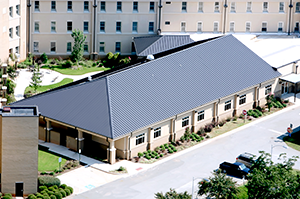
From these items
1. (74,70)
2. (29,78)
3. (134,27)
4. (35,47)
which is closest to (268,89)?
(134,27)

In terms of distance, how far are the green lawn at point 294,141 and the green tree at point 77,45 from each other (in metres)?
35.0

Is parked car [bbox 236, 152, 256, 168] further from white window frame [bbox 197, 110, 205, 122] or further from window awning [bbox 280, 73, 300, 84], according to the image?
window awning [bbox 280, 73, 300, 84]

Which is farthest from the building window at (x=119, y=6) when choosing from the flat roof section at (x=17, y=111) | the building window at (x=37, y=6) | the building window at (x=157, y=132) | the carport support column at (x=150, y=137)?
the flat roof section at (x=17, y=111)

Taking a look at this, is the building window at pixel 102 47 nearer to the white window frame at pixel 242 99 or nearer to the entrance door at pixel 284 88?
the white window frame at pixel 242 99

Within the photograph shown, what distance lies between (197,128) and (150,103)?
801 centimetres

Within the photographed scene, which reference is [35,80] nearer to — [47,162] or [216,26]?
[47,162]

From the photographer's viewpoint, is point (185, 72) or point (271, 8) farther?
point (271, 8)

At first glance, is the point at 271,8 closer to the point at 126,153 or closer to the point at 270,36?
the point at 270,36

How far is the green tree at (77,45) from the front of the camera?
102188 millimetres

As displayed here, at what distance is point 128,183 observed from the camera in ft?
227

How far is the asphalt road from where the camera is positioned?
67.9m

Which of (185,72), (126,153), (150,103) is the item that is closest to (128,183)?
Result: (126,153)

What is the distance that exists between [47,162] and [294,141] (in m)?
28.2

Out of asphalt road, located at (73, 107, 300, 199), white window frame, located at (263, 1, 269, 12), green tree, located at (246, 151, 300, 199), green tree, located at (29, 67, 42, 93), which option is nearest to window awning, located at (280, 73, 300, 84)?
asphalt road, located at (73, 107, 300, 199)
